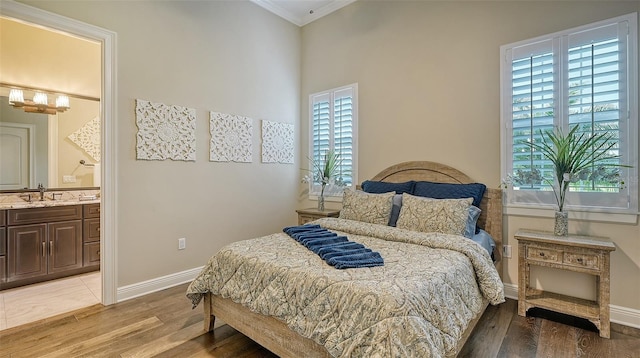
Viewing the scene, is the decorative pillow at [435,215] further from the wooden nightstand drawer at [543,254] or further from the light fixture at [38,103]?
the light fixture at [38,103]

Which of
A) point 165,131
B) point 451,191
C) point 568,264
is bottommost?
point 568,264

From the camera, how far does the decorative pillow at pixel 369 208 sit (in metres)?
2.94

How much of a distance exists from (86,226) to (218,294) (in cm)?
259

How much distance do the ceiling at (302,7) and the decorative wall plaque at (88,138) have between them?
275 centimetres

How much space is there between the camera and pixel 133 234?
2877mm

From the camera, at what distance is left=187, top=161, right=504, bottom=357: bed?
1321 mm

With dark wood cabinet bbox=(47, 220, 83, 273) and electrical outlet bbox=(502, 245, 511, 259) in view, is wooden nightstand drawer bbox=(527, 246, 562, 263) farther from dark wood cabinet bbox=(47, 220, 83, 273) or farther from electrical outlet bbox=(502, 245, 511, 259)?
dark wood cabinet bbox=(47, 220, 83, 273)

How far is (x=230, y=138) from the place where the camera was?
363 cm

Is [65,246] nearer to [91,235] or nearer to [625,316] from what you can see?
[91,235]

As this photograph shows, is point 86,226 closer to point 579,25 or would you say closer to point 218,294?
point 218,294

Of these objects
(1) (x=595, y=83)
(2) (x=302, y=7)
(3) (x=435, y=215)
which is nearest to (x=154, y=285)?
(3) (x=435, y=215)

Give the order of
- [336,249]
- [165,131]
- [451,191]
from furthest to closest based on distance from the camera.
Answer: [165,131] < [451,191] < [336,249]

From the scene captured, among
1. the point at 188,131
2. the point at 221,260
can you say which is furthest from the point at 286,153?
the point at 221,260

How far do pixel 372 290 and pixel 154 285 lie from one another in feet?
8.39
